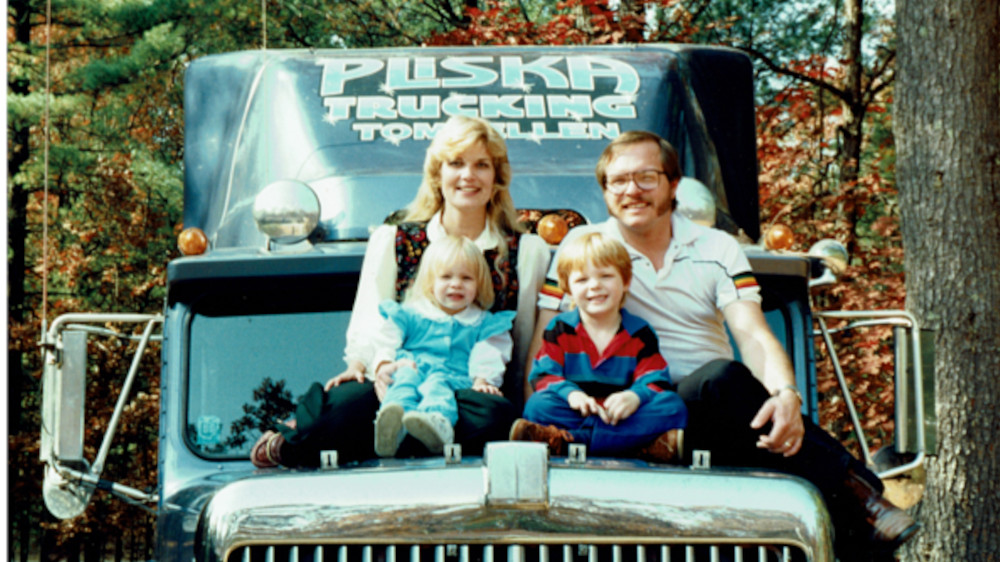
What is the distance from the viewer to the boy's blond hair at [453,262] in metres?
3.77

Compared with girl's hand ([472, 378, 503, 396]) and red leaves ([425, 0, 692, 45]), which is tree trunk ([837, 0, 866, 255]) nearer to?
red leaves ([425, 0, 692, 45])

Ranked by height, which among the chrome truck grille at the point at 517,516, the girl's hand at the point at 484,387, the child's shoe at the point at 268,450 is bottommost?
the chrome truck grille at the point at 517,516

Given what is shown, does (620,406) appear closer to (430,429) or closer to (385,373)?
(430,429)

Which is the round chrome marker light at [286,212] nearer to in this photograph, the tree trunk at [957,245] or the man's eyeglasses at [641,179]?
the man's eyeglasses at [641,179]

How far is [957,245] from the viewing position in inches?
321

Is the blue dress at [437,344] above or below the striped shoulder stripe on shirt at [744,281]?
below

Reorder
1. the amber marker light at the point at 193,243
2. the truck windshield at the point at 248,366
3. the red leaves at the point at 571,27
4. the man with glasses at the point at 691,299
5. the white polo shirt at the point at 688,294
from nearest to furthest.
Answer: the man with glasses at the point at 691,299, the white polo shirt at the point at 688,294, the truck windshield at the point at 248,366, the amber marker light at the point at 193,243, the red leaves at the point at 571,27

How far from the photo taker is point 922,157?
834 cm

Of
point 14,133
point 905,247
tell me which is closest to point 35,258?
point 14,133

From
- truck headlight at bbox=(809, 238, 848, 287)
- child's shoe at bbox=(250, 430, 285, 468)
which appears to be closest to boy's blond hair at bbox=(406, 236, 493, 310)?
child's shoe at bbox=(250, 430, 285, 468)

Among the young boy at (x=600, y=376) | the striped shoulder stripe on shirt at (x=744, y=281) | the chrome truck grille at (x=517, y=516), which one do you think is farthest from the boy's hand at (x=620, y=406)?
the striped shoulder stripe on shirt at (x=744, y=281)

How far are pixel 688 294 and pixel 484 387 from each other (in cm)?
76

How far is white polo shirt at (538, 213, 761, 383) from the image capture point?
12.9 ft

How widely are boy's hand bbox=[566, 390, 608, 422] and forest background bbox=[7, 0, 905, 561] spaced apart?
377 inches
